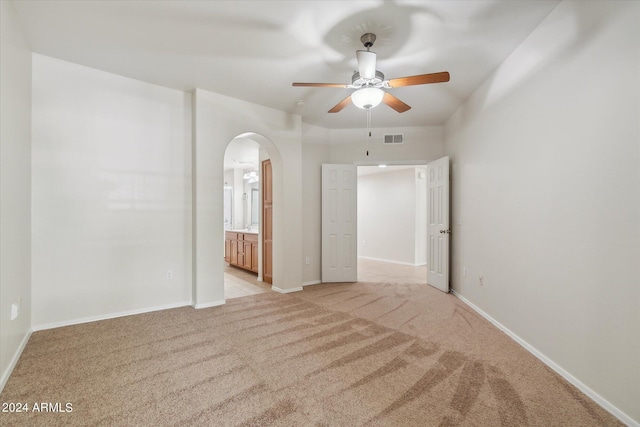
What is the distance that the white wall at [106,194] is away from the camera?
295cm

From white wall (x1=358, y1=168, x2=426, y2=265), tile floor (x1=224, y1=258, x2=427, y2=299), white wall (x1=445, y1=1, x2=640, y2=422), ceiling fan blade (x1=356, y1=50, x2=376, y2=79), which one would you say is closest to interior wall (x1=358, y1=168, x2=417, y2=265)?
white wall (x1=358, y1=168, x2=426, y2=265)

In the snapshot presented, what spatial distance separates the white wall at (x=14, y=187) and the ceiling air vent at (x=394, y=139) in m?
4.61

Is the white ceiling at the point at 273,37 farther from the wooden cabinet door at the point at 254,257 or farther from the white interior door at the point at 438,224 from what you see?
the wooden cabinet door at the point at 254,257

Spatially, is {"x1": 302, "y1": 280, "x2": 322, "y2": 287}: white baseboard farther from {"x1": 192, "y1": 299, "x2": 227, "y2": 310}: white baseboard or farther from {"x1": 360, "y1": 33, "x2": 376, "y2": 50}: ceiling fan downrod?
{"x1": 360, "y1": 33, "x2": 376, "y2": 50}: ceiling fan downrod

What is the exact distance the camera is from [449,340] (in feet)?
8.97

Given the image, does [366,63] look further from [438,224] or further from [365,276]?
[365,276]

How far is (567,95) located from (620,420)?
6.84 ft

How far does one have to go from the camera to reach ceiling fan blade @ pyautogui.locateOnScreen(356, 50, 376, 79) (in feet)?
7.81

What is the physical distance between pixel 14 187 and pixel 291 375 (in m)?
2.59

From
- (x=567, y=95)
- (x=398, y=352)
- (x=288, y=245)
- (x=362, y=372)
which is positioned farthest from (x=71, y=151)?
(x=567, y=95)

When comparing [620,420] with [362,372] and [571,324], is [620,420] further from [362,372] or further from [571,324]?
[362,372]

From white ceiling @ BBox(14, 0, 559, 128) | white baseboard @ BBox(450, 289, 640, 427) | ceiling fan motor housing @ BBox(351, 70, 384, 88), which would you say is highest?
white ceiling @ BBox(14, 0, 559, 128)

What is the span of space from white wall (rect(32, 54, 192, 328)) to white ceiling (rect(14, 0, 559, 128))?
0.31 metres

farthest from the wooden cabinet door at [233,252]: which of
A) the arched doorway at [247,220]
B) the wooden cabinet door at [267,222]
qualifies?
the wooden cabinet door at [267,222]
